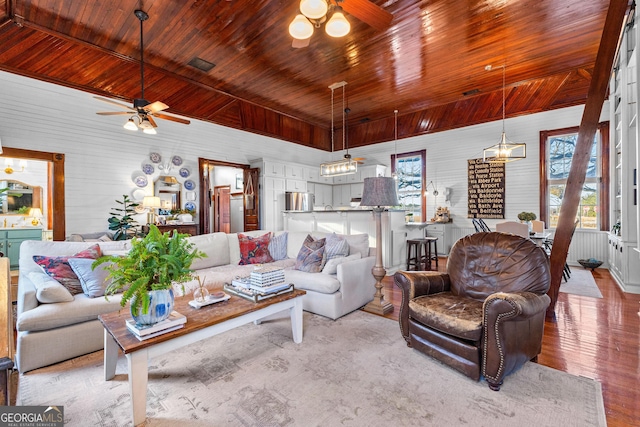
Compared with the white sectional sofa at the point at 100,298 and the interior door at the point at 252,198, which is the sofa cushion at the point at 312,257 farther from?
the interior door at the point at 252,198

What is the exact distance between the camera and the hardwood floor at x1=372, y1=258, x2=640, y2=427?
1.87 m

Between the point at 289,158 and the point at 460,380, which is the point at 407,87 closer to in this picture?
the point at 289,158

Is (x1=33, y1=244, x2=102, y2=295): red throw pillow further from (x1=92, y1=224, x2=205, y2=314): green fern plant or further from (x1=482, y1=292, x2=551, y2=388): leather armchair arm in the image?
(x1=482, y1=292, x2=551, y2=388): leather armchair arm

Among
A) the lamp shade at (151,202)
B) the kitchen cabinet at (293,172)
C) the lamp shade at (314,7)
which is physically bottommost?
the lamp shade at (151,202)

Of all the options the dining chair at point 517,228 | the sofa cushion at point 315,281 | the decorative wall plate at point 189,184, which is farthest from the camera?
the decorative wall plate at point 189,184

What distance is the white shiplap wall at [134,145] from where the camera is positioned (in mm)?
4480

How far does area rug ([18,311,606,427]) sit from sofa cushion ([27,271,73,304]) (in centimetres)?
51

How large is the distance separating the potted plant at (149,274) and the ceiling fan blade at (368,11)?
89.6 inches

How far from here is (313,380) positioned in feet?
6.79

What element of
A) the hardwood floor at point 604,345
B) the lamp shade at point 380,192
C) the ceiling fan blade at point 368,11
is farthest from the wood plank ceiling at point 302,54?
the hardwood floor at point 604,345

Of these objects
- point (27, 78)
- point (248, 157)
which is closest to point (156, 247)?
point (27, 78)

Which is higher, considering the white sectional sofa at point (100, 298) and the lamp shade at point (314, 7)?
the lamp shade at point (314, 7)

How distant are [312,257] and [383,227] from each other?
212 centimetres

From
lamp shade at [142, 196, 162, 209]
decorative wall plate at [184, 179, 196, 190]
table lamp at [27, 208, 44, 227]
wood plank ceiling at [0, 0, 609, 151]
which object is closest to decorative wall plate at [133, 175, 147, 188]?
lamp shade at [142, 196, 162, 209]
